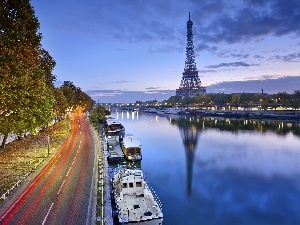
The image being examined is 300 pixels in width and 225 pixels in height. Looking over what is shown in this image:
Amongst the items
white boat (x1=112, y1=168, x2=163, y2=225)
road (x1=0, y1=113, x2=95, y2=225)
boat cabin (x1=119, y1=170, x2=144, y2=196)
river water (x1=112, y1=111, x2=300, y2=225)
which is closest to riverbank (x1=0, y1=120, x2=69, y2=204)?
road (x1=0, y1=113, x2=95, y2=225)

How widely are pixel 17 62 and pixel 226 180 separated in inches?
1329

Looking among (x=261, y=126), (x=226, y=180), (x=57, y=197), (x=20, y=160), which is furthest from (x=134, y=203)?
(x=261, y=126)

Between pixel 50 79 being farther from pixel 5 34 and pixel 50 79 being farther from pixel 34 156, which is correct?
pixel 5 34

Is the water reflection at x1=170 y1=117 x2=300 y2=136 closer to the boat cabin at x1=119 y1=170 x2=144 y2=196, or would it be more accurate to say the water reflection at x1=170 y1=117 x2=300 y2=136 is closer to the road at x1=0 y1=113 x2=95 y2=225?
the boat cabin at x1=119 y1=170 x2=144 y2=196

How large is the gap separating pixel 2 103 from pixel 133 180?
1655 cm

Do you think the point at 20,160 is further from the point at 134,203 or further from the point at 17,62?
the point at 134,203

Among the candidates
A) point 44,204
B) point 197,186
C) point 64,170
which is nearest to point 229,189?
point 197,186

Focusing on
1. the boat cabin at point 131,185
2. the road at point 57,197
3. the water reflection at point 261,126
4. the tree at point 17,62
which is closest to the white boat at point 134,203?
the boat cabin at point 131,185

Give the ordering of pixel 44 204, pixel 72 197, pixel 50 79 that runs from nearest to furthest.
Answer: pixel 44 204 → pixel 72 197 → pixel 50 79

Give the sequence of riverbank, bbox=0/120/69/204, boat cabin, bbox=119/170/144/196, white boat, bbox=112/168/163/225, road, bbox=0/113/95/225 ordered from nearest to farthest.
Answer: road, bbox=0/113/95/225 → white boat, bbox=112/168/163/225 → riverbank, bbox=0/120/69/204 → boat cabin, bbox=119/170/144/196

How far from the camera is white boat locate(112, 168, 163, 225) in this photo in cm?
2389

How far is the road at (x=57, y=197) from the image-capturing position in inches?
848

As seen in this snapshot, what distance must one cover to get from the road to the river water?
9433 millimetres

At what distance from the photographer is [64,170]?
34.9 m
